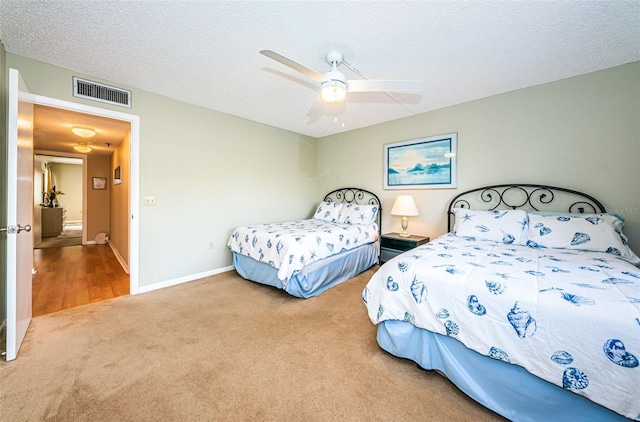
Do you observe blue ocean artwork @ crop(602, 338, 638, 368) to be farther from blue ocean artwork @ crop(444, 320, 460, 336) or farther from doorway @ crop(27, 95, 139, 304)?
doorway @ crop(27, 95, 139, 304)

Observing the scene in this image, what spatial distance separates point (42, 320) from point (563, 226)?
16.4 ft

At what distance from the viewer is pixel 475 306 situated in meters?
1.41

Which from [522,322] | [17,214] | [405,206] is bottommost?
[522,322]

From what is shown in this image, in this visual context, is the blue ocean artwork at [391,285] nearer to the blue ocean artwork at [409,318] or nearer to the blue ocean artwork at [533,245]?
the blue ocean artwork at [409,318]

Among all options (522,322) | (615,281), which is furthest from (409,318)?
(615,281)

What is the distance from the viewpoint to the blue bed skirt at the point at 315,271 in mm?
2885

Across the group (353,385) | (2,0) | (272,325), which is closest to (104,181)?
(2,0)

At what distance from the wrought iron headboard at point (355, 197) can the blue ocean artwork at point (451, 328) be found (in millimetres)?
2804

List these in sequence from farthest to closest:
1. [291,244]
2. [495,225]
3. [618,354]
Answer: [291,244], [495,225], [618,354]

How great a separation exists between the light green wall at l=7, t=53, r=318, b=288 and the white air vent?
2.2 inches

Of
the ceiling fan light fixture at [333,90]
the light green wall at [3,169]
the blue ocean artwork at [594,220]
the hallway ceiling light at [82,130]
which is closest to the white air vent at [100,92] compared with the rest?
the light green wall at [3,169]

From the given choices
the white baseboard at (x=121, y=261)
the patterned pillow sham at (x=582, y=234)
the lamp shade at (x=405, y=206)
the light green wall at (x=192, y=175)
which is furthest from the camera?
the white baseboard at (x=121, y=261)

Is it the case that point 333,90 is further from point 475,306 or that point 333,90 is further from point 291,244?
point 475,306

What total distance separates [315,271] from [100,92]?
3.11 meters
